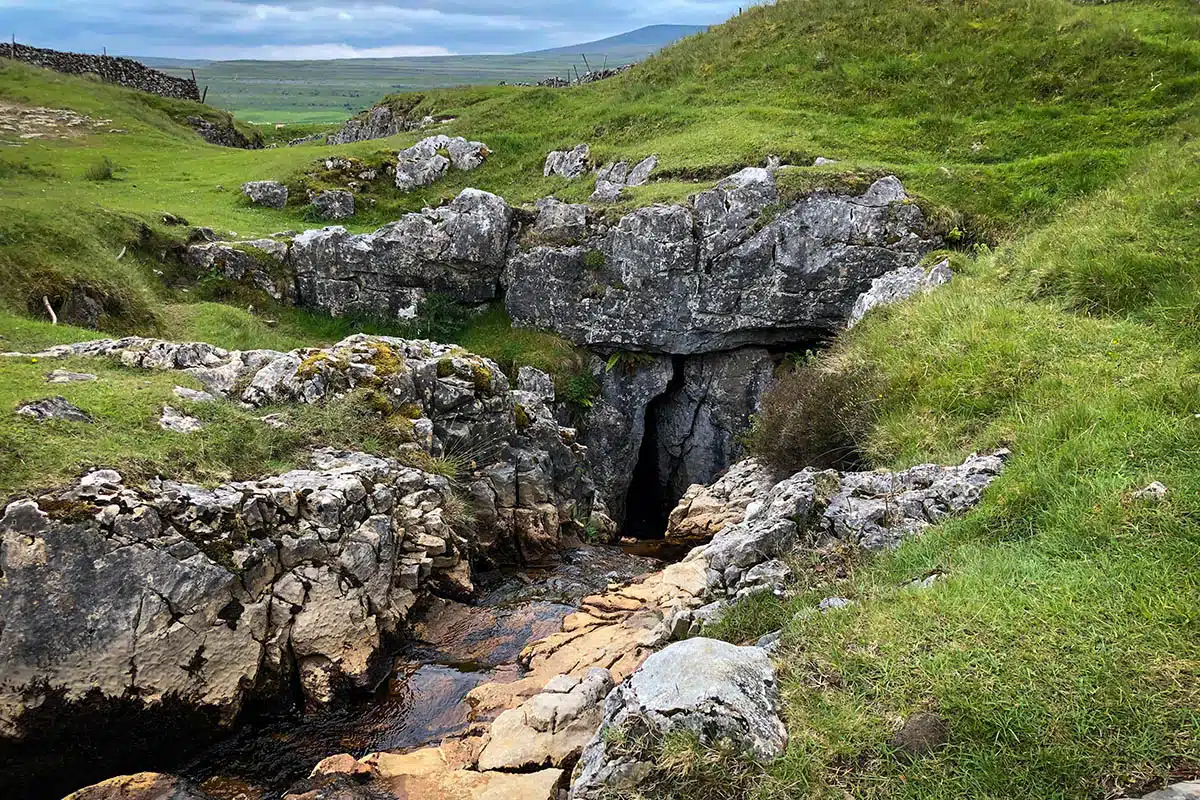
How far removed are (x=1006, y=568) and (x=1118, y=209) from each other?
37.6 ft

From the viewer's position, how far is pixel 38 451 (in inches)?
384

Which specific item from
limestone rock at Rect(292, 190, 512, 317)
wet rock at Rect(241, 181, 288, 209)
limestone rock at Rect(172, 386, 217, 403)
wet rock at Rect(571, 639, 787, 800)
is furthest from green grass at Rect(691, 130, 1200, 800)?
wet rock at Rect(241, 181, 288, 209)

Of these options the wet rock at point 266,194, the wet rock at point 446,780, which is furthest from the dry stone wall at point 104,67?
the wet rock at point 446,780

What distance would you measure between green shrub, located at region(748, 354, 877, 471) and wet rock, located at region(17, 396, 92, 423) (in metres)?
12.3

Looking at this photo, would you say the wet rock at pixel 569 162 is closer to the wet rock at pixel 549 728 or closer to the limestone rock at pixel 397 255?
the limestone rock at pixel 397 255

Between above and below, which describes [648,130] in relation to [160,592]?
above

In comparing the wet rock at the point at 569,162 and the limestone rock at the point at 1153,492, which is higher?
the wet rock at the point at 569,162

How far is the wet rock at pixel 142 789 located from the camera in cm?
810

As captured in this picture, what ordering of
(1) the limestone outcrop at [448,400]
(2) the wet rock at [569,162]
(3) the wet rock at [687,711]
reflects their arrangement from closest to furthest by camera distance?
(3) the wet rock at [687,711], (1) the limestone outcrop at [448,400], (2) the wet rock at [569,162]

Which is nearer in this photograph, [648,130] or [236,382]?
[236,382]

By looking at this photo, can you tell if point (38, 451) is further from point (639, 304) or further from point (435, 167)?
point (435, 167)

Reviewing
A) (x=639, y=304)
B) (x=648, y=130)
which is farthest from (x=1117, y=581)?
(x=648, y=130)

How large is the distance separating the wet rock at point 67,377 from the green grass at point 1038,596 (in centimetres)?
1131

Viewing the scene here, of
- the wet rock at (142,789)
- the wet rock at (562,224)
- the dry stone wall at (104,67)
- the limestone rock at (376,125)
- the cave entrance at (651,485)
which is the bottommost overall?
the cave entrance at (651,485)
